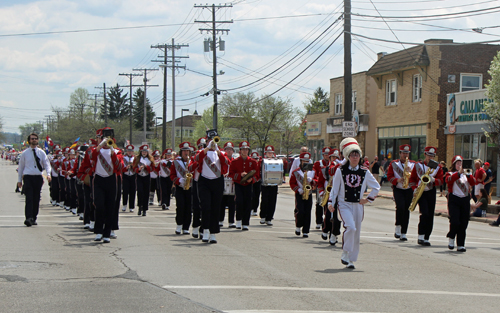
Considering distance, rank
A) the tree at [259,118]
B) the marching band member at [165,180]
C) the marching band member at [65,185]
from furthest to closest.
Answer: the tree at [259,118], the marching band member at [165,180], the marching band member at [65,185]

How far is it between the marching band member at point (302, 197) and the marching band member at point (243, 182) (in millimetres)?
1178

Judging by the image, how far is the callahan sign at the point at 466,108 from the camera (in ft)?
98.3

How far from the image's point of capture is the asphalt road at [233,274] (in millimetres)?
6617

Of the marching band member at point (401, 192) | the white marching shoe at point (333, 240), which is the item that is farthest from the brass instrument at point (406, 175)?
the white marching shoe at point (333, 240)

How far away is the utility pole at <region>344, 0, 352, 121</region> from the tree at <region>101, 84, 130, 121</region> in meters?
93.1

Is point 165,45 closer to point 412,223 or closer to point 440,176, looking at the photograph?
point 412,223

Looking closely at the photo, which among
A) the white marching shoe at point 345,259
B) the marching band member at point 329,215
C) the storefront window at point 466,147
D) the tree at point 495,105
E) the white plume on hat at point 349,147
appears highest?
the tree at point 495,105

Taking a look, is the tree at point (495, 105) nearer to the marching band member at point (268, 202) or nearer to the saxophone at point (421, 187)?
the marching band member at point (268, 202)

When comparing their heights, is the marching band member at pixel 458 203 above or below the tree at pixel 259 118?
below

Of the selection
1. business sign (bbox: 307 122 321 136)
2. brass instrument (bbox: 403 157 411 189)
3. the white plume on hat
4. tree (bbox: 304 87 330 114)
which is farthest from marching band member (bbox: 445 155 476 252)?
tree (bbox: 304 87 330 114)

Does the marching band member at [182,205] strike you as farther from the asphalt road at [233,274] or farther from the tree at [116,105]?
the tree at [116,105]

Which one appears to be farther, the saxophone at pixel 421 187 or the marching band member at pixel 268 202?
the marching band member at pixel 268 202

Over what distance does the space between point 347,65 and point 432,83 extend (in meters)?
11.9

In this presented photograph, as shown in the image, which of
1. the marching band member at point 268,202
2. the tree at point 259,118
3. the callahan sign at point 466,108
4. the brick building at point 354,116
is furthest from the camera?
the tree at point 259,118
